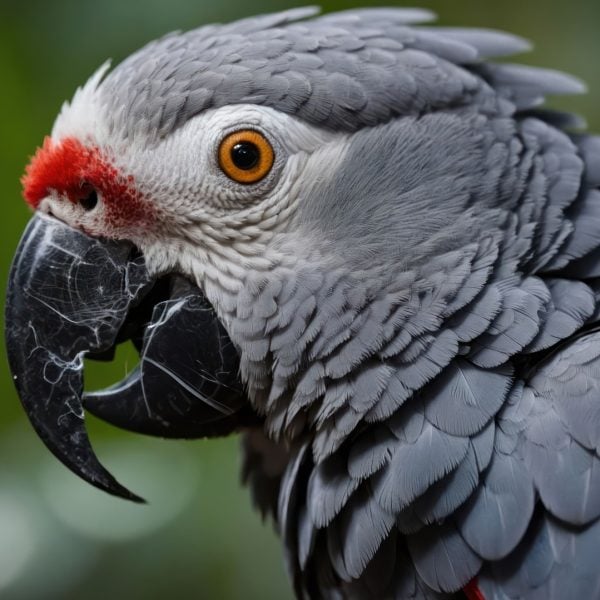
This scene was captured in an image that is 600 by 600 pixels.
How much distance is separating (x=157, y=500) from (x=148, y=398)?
0.81 m

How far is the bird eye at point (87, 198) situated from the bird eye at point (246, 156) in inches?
9.9

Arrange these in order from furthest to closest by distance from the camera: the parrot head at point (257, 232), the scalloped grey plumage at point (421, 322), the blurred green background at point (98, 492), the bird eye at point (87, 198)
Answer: the blurred green background at point (98, 492), the bird eye at point (87, 198), the parrot head at point (257, 232), the scalloped grey plumage at point (421, 322)

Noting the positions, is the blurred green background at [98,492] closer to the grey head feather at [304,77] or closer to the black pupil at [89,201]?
the black pupil at [89,201]

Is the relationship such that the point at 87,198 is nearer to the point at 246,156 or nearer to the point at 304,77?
the point at 246,156

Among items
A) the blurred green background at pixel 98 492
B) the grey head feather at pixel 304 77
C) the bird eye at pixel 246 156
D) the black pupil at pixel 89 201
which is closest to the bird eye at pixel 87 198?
the black pupil at pixel 89 201

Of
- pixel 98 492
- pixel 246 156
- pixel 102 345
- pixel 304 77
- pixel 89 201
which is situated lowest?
pixel 98 492

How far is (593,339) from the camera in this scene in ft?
4.03

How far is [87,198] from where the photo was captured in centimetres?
142

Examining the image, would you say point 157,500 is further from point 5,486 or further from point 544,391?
point 544,391

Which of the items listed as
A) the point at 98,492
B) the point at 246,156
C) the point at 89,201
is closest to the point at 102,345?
the point at 89,201

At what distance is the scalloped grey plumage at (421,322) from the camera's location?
3.86 feet

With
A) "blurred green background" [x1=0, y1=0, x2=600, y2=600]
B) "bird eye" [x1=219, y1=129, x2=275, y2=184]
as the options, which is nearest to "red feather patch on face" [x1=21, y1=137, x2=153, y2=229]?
"bird eye" [x1=219, y1=129, x2=275, y2=184]

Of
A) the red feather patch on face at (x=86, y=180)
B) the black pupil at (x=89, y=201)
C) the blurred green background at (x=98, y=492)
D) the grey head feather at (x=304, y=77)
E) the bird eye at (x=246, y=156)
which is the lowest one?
the blurred green background at (x=98, y=492)

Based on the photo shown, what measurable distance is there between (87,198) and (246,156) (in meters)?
0.31
